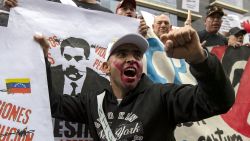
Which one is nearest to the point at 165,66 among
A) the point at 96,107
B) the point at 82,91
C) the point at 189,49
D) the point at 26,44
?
the point at 82,91

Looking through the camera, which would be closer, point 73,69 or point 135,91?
point 135,91

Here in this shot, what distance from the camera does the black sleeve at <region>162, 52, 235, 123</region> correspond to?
153 centimetres

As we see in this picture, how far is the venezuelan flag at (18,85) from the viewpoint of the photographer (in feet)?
6.17

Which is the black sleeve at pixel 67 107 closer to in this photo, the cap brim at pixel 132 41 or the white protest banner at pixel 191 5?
the cap brim at pixel 132 41

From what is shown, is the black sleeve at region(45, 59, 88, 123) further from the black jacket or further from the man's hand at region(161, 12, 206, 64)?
the man's hand at region(161, 12, 206, 64)

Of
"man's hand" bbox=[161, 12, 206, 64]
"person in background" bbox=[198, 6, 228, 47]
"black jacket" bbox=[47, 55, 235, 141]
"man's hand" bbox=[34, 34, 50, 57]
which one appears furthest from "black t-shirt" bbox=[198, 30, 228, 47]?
"man's hand" bbox=[161, 12, 206, 64]

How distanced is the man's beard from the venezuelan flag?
15.0 inches

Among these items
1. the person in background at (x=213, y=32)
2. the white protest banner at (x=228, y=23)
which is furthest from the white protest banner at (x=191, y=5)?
the person in background at (x=213, y=32)

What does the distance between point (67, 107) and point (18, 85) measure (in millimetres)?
292

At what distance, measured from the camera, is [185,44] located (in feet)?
4.89

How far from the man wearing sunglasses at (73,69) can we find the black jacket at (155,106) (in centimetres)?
14

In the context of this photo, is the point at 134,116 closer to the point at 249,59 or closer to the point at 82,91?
the point at 82,91

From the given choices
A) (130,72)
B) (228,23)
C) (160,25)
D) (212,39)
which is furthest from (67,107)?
(228,23)

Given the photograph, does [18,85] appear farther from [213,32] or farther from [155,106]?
[213,32]
